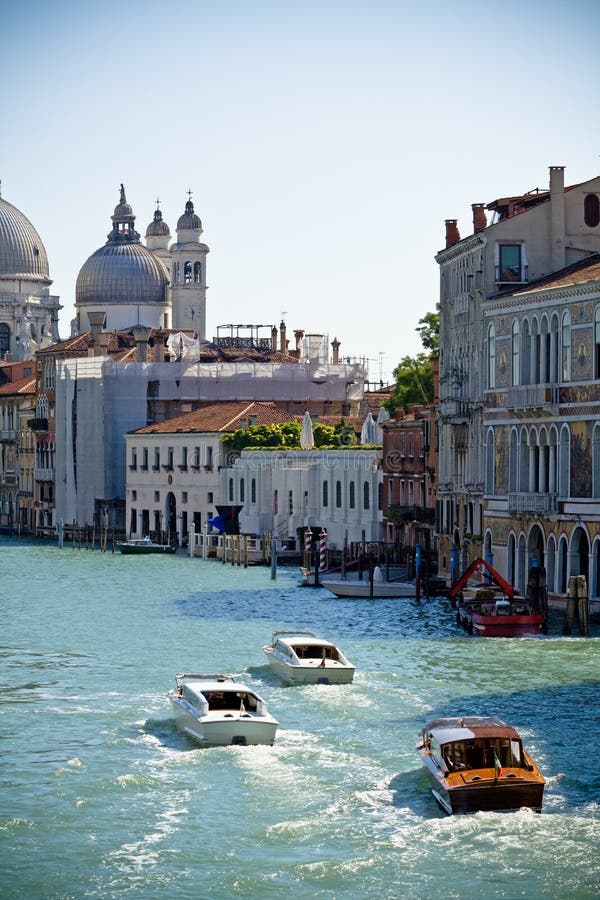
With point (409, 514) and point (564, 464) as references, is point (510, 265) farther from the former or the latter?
point (409, 514)

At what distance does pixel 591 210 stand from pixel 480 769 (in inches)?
1249

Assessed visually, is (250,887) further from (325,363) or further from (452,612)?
(325,363)

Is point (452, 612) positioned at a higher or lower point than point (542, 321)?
lower

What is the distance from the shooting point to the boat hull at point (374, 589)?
58750mm

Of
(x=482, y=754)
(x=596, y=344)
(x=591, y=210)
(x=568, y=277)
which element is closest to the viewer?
(x=482, y=754)

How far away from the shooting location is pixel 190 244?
459 ft

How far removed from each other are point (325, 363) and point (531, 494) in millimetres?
51815

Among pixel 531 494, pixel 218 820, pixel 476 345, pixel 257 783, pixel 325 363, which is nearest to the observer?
pixel 218 820

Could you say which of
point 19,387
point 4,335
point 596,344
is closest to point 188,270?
point 4,335

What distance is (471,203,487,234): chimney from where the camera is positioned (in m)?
62.0

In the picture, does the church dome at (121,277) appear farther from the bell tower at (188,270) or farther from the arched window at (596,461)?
the arched window at (596,461)

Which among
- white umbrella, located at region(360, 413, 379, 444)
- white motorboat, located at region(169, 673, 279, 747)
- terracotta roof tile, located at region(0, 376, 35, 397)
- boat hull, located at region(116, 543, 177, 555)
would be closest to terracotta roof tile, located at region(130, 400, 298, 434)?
boat hull, located at region(116, 543, 177, 555)

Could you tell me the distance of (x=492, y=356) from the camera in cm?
5553

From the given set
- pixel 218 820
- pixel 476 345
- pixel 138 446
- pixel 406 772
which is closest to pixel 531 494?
pixel 476 345
